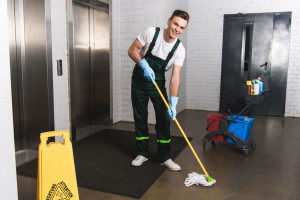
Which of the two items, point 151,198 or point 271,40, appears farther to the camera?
point 271,40

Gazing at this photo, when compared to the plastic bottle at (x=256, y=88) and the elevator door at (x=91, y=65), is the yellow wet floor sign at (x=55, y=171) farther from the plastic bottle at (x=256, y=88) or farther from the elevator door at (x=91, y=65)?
the plastic bottle at (x=256, y=88)

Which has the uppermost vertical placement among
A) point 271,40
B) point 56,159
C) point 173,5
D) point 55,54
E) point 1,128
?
point 173,5

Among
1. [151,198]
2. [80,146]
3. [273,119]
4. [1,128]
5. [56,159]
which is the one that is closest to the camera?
[1,128]

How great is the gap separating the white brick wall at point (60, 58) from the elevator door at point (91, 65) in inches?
13.2

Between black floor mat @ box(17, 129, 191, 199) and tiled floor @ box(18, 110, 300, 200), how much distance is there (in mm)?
91

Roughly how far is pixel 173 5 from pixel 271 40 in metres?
2.03

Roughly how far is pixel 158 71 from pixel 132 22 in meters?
2.09

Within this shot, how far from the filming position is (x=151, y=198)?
2256mm

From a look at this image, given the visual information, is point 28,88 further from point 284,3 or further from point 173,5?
point 284,3

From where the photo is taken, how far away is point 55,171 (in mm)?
1690

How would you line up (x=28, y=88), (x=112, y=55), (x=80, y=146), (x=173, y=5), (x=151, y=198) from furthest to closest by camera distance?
(x=173, y=5) < (x=112, y=55) < (x=80, y=146) < (x=28, y=88) < (x=151, y=198)

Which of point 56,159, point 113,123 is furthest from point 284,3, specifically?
point 56,159

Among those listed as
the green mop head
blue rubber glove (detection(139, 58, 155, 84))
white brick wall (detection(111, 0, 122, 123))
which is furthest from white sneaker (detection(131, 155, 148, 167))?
white brick wall (detection(111, 0, 122, 123))

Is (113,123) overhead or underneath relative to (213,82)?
underneath
